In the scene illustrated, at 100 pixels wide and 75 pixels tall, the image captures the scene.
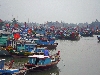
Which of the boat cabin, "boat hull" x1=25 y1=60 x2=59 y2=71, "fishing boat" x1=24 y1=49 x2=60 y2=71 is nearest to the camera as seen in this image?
"boat hull" x1=25 y1=60 x2=59 y2=71

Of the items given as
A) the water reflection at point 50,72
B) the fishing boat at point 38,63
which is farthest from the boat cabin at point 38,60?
the water reflection at point 50,72

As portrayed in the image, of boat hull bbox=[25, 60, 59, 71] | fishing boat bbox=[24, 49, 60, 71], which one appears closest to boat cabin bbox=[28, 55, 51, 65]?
fishing boat bbox=[24, 49, 60, 71]

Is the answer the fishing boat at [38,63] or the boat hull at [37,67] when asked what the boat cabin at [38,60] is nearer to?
the fishing boat at [38,63]

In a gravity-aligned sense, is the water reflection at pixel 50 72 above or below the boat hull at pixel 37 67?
below

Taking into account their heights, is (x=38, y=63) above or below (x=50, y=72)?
above

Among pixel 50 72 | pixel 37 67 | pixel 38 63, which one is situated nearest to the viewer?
pixel 37 67

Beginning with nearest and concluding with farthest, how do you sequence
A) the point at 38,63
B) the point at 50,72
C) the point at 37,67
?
the point at 37,67, the point at 38,63, the point at 50,72

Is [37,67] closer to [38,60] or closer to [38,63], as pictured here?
[38,63]

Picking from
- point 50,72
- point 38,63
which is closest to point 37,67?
point 38,63

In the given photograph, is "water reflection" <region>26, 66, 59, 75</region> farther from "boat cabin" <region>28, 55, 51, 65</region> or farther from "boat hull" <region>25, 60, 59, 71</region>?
"boat cabin" <region>28, 55, 51, 65</region>

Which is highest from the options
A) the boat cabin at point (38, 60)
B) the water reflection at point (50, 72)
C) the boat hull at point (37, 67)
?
the boat cabin at point (38, 60)

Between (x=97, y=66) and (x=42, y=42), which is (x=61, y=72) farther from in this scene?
(x=42, y=42)

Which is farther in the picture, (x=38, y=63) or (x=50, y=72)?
(x=50, y=72)

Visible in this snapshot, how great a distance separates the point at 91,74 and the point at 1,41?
52.3ft
